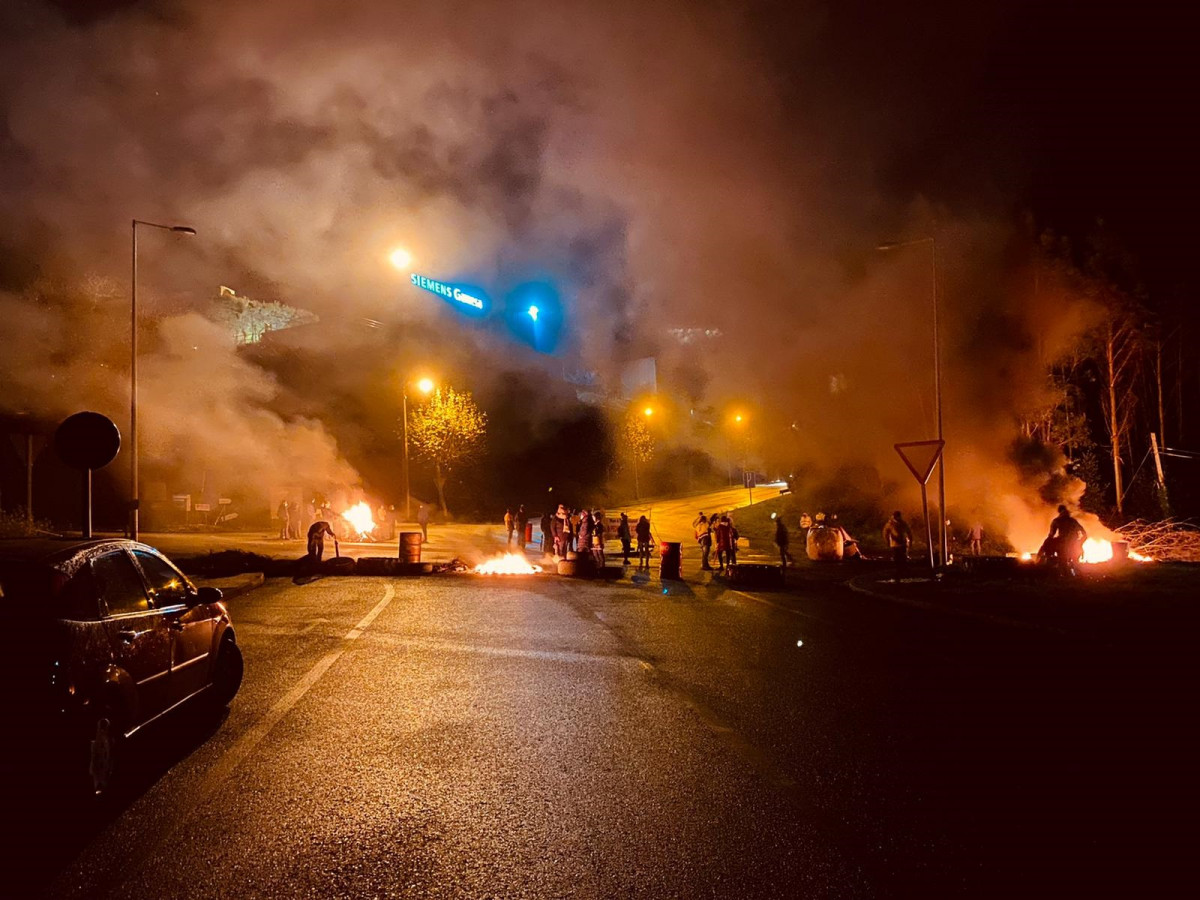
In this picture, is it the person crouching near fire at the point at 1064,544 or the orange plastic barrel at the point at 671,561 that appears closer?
the person crouching near fire at the point at 1064,544

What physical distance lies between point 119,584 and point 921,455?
13703 mm

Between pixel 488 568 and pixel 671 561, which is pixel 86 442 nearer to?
pixel 488 568

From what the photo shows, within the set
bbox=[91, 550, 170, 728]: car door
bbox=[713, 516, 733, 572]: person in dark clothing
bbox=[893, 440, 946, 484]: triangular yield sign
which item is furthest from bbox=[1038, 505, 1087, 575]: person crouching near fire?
bbox=[91, 550, 170, 728]: car door

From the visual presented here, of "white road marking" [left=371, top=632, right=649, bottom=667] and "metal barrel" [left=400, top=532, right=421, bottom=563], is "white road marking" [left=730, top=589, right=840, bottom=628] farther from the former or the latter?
"metal barrel" [left=400, top=532, right=421, bottom=563]

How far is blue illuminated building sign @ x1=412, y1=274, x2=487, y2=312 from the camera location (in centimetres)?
2277

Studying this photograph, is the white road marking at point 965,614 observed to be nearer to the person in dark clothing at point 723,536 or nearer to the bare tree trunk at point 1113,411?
the person in dark clothing at point 723,536

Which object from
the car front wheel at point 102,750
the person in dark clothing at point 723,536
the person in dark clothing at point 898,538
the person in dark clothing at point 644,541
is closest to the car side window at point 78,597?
the car front wheel at point 102,750

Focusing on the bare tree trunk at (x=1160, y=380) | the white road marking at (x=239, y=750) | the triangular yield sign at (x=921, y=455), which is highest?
the bare tree trunk at (x=1160, y=380)

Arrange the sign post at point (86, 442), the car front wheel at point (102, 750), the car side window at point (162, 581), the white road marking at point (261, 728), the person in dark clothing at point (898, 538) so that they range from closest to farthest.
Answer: the car front wheel at point (102, 750)
the white road marking at point (261, 728)
the car side window at point (162, 581)
the sign post at point (86, 442)
the person in dark clothing at point (898, 538)

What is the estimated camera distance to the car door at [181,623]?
15.7 feet

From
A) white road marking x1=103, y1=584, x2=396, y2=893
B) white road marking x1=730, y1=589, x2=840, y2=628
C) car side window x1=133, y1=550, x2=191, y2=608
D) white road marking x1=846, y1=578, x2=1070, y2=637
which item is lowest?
white road marking x1=846, y1=578, x2=1070, y2=637

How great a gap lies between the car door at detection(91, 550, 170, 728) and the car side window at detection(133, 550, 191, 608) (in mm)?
136

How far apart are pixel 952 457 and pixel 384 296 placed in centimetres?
2525

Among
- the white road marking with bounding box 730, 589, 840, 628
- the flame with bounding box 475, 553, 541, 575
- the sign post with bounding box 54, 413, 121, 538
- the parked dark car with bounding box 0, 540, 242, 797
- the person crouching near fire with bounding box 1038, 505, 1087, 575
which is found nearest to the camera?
the parked dark car with bounding box 0, 540, 242, 797
